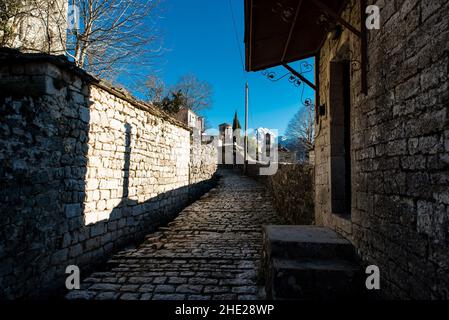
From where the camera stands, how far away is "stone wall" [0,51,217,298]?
9.35 ft

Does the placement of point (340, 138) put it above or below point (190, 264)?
above

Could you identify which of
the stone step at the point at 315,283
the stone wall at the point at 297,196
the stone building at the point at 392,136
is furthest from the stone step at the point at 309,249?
the stone wall at the point at 297,196

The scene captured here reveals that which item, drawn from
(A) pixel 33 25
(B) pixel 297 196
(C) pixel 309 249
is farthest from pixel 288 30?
(A) pixel 33 25

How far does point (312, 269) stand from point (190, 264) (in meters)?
2.33

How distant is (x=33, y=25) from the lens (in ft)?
29.2

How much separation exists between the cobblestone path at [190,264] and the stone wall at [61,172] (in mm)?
479

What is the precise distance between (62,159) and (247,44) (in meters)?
3.30

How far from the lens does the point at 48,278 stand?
327cm

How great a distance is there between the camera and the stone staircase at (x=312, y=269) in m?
2.55

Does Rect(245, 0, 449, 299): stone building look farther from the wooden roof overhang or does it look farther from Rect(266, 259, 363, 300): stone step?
Rect(266, 259, 363, 300): stone step

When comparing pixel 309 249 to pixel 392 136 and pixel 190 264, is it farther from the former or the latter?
pixel 190 264

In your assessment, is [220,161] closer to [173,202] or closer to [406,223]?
[173,202]

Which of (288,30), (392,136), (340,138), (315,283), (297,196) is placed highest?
(288,30)
